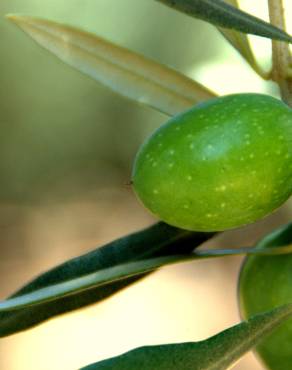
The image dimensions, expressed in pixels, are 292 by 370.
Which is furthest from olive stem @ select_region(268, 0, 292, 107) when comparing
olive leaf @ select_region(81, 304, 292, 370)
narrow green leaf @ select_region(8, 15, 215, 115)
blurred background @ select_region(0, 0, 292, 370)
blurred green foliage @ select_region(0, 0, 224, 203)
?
blurred green foliage @ select_region(0, 0, 224, 203)

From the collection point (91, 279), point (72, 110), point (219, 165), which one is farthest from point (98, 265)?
point (72, 110)

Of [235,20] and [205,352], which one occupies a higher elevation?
[235,20]

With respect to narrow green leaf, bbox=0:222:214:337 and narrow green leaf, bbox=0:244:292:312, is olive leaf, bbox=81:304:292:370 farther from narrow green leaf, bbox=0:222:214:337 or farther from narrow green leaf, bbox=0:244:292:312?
narrow green leaf, bbox=0:222:214:337

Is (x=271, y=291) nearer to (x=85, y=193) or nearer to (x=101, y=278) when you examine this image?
(x=101, y=278)

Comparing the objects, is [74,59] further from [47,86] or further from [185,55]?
[47,86]

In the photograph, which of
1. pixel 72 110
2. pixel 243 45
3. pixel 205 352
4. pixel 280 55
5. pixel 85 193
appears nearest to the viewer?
pixel 205 352
